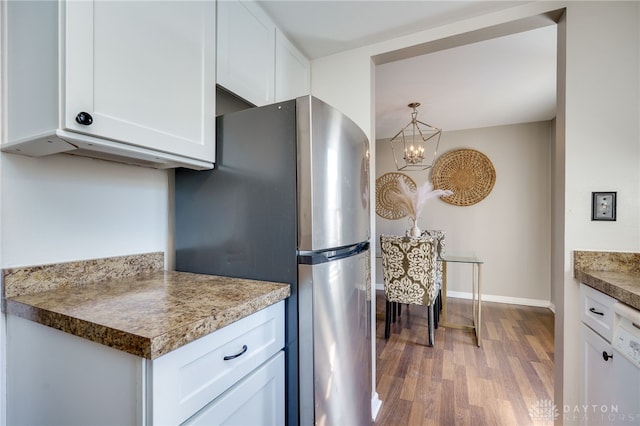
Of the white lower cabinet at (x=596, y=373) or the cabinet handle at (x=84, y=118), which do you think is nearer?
the cabinet handle at (x=84, y=118)

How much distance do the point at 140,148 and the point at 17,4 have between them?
1.76ft

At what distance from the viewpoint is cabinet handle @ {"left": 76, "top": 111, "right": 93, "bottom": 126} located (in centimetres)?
73

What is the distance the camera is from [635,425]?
0.90 m

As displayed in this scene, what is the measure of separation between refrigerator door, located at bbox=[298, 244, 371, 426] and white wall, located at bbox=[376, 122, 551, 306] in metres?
3.09

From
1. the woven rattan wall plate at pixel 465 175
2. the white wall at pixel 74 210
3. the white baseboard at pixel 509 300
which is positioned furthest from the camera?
the woven rattan wall plate at pixel 465 175

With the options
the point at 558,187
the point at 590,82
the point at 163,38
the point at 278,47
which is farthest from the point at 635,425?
the point at 278,47

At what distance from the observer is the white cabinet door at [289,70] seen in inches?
64.4

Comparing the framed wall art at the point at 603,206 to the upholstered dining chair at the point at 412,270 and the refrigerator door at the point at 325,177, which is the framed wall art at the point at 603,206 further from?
the upholstered dining chair at the point at 412,270

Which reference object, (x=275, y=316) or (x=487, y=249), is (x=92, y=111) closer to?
(x=275, y=316)

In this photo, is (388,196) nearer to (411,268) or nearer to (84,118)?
(411,268)

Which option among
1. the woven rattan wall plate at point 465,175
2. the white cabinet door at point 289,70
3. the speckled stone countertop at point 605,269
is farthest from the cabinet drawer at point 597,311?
the woven rattan wall plate at point 465,175

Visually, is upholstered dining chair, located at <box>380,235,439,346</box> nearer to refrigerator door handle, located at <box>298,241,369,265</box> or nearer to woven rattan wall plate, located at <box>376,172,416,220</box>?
refrigerator door handle, located at <box>298,241,369,265</box>

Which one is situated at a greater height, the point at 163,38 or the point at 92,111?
the point at 163,38

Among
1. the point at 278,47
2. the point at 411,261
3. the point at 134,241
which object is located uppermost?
the point at 278,47
